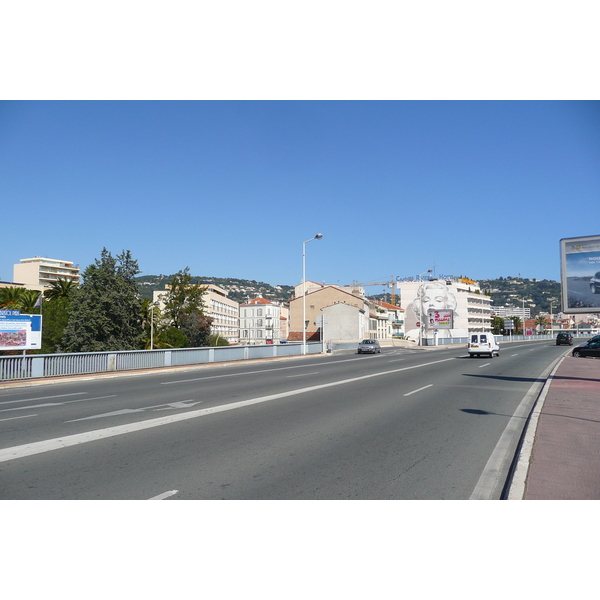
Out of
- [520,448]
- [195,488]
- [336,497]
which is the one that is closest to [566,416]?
[520,448]

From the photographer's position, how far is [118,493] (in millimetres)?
5320

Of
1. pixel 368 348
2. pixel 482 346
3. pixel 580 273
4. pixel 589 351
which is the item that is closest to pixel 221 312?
pixel 368 348

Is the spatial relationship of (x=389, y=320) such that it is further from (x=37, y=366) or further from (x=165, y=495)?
(x=165, y=495)

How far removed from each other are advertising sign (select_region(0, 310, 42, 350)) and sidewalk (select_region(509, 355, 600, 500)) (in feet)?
63.3

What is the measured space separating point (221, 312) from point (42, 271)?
6364cm

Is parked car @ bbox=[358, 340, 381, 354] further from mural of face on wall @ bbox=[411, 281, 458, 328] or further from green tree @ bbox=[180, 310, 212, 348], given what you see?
mural of face on wall @ bbox=[411, 281, 458, 328]

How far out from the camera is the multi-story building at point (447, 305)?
11762 centimetres

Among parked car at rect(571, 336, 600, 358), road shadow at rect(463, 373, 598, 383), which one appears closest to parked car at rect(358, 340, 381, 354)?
parked car at rect(571, 336, 600, 358)

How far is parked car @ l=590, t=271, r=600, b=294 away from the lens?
18.3 metres

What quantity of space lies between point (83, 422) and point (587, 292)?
18.3 metres

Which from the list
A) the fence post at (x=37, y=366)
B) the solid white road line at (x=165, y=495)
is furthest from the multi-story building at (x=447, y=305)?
the solid white road line at (x=165, y=495)

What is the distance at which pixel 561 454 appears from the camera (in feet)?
22.2

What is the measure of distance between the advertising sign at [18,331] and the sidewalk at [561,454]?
19.3 meters

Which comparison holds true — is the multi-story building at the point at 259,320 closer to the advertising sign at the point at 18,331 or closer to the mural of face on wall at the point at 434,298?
the mural of face on wall at the point at 434,298
